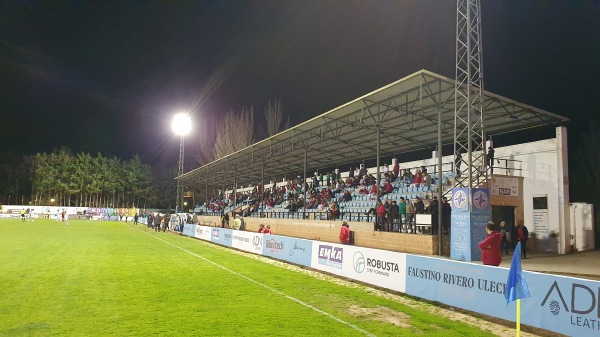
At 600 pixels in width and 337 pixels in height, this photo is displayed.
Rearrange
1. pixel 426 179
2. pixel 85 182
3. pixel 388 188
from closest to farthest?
1. pixel 426 179
2. pixel 388 188
3. pixel 85 182

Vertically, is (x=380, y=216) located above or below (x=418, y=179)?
below

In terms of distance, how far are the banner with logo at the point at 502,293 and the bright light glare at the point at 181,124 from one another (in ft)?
144

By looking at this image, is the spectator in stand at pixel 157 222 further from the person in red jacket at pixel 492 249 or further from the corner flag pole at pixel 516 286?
the corner flag pole at pixel 516 286

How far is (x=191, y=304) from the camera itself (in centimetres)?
991

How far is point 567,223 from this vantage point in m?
19.8

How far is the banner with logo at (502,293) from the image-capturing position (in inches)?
281

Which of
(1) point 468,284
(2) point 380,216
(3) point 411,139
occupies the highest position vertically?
(3) point 411,139

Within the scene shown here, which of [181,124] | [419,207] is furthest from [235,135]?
[419,207]

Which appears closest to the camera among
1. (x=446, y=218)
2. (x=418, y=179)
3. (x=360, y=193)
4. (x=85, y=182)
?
(x=446, y=218)

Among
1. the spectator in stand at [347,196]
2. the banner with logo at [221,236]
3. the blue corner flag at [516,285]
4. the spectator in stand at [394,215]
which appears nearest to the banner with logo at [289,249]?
the spectator in stand at [394,215]

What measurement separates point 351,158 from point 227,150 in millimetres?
30711

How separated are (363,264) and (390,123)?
14095 millimetres

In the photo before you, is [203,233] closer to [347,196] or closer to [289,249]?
[347,196]

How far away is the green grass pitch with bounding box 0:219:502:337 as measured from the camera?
7.89 metres
